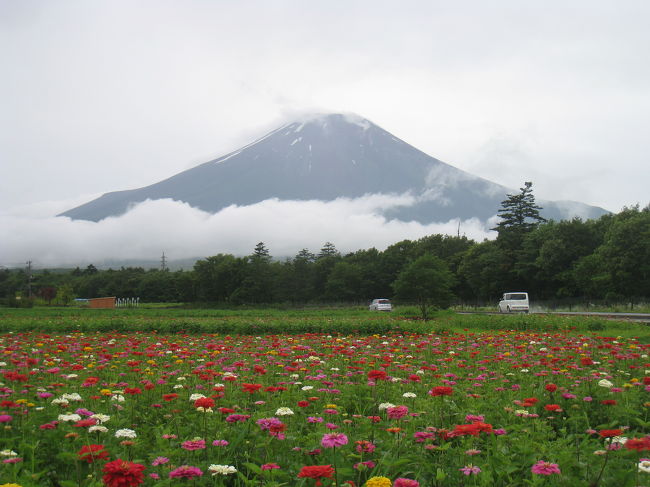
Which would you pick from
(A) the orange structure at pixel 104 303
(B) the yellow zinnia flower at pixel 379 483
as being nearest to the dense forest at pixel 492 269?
(A) the orange structure at pixel 104 303

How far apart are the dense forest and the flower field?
21.2 meters

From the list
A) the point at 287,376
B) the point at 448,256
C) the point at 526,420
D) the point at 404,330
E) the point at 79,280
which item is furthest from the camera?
the point at 79,280

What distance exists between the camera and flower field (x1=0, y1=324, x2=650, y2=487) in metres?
3.06

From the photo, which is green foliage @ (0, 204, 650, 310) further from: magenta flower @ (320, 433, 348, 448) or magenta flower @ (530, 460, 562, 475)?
magenta flower @ (320, 433, 348, 448)

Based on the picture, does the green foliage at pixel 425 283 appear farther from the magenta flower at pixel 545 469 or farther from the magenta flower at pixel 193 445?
the magenta flower at pixel 193 445

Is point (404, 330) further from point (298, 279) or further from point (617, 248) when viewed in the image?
point (298, 279)

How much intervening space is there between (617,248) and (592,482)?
4750cm

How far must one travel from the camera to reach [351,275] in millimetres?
81875

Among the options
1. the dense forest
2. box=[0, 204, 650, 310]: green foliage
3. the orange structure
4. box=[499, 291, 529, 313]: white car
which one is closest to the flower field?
the dense forest

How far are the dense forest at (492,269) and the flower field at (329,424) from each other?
69.5 feet

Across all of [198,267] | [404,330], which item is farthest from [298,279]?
[404,330]

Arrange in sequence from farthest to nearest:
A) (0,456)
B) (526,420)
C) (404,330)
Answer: (404,330) < (526,420) < (0,456)

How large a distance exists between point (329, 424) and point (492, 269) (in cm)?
6376

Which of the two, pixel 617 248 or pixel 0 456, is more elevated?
pixel 617 248
